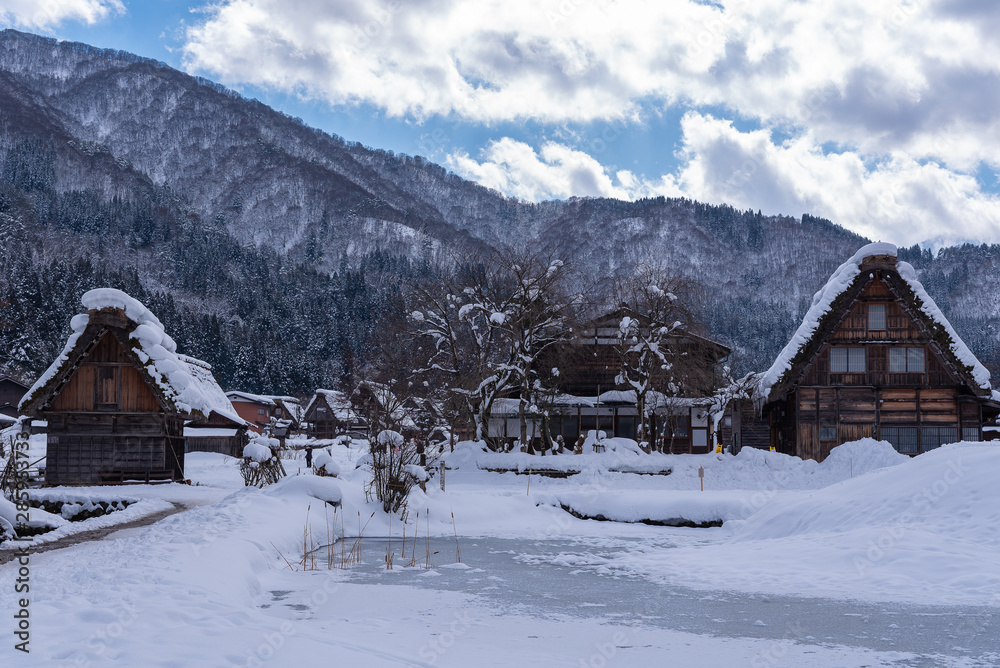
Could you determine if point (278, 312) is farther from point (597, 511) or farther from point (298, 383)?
point (597, 511)

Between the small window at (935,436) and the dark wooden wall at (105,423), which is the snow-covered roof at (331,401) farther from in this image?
the small window at (935,436)

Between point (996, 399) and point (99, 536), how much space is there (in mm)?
34638

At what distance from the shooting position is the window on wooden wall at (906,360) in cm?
3497

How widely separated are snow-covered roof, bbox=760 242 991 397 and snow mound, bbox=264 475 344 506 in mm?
21465

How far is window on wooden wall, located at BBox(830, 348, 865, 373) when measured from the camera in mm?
35250

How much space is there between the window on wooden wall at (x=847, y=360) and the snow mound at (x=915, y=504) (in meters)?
20.9

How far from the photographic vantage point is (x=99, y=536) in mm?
15289

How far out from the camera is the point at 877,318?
35156 mm

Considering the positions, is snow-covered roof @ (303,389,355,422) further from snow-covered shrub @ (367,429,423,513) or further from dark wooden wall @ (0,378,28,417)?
snow-covered shrub @ (367,429,423,513)
